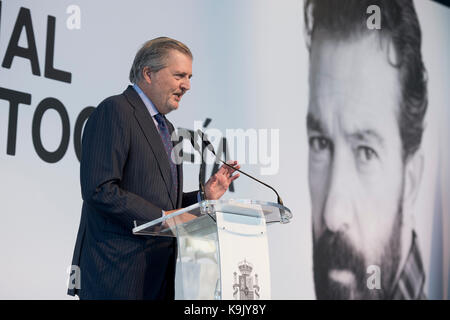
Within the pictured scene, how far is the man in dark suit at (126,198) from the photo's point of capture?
220cm

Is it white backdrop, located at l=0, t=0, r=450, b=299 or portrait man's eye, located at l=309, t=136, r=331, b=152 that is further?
portrait man's eye, located at l=309, t=136, r=331, b=152

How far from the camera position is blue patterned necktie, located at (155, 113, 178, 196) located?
2.47 m

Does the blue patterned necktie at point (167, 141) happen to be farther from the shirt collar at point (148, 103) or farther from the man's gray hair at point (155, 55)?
the man's gray hair at point (155, 55)

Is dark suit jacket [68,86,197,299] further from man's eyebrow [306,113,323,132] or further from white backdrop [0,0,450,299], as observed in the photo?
man's eyebrow [306,113,323,132]

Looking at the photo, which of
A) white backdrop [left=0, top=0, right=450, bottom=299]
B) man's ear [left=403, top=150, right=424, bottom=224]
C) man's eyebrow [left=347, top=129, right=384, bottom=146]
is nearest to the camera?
white backdrop [left=0, top=0, right=450, bottom=299]

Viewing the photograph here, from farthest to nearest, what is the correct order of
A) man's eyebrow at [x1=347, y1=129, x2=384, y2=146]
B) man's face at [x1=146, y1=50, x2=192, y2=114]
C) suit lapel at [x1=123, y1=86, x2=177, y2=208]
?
man's eyebrow at [x1=347, y1=129, x2=384, y2=146]
man's face at [x1=146, y1=50, x2=192, y2=114]
suit lapel at [x1=123, y1=86, x2=177, y2=208]

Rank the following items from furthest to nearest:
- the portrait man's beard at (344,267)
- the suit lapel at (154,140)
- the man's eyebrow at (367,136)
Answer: the man's eyebrow at (367,136) → the portrait man's beard at (344,267) → the suit lapel at (154,140)

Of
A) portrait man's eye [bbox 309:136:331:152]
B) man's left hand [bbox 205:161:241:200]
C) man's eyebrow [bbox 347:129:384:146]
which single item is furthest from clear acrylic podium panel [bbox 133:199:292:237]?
man's eyebrow [bbox 347:129:384:146]

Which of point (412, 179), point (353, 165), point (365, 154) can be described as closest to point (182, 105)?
point (353, 165)

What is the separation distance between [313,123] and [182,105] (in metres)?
1.20

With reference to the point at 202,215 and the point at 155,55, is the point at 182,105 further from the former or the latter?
the point at 202,215

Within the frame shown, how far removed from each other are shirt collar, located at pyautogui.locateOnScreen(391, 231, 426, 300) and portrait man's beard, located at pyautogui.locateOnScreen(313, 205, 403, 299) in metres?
0.12

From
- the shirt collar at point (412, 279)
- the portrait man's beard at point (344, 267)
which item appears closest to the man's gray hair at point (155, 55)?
the portrait man's beard at point (344, 267)
